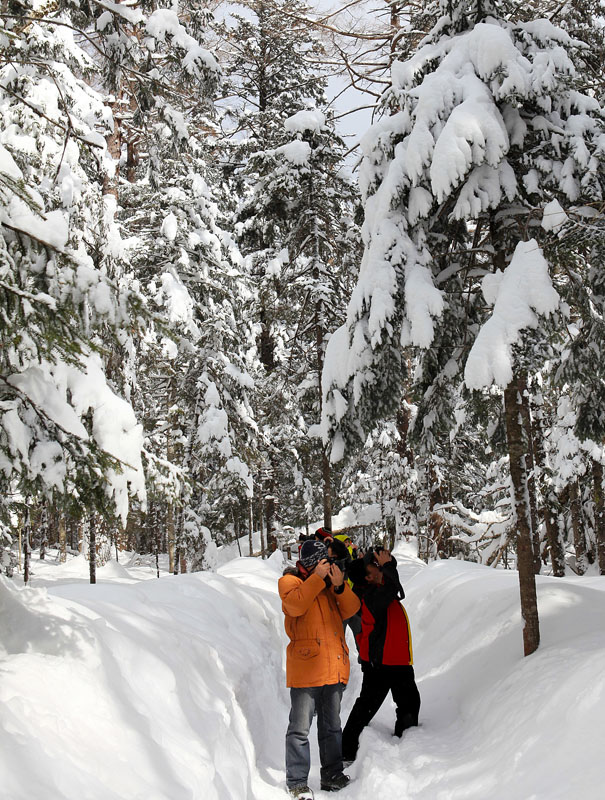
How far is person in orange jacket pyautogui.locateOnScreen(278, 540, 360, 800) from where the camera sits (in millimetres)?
4871

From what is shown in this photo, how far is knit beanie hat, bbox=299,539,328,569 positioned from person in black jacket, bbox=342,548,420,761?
1237 millimetres

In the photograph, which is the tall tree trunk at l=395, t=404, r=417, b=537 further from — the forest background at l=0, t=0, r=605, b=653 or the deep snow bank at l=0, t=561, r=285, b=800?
the deep snow bank at l=0, t=561, r=285, b=800

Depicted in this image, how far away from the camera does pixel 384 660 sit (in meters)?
5.96

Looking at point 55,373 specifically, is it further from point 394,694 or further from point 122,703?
point 394,694

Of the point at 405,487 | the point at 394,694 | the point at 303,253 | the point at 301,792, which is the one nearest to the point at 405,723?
the point at 394,694

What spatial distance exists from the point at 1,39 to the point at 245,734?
6.53 meters

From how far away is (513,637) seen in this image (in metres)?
6.36

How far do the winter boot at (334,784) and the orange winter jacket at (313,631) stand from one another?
75 centimetres

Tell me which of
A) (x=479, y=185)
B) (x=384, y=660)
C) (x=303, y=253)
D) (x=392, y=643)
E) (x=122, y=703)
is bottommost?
(x=384, y=660)

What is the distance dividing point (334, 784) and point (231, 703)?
3.64 feet

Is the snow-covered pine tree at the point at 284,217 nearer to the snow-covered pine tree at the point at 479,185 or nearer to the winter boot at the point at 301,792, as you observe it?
the snow-covered pine tree at the point at 479,185

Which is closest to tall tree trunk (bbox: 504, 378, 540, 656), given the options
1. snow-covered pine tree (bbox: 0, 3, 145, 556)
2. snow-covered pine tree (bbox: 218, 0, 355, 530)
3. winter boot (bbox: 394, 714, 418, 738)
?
winter boot (bbox: 394, 714, 418, 738)

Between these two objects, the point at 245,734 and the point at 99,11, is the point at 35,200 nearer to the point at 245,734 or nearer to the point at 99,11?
the point at 245,734

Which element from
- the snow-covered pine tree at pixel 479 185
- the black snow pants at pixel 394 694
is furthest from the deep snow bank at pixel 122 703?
the snow-covered pine tree at pixel 479 185
